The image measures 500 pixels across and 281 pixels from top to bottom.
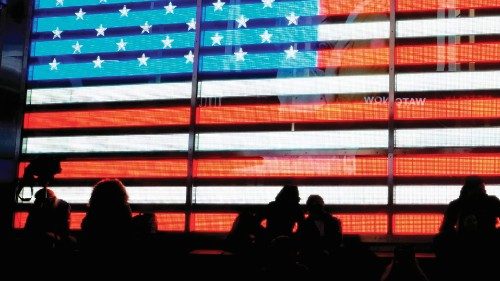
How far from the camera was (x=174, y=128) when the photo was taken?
37.2 feet

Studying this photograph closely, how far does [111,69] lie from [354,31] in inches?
165

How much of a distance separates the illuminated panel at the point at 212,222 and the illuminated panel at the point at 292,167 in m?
0.62

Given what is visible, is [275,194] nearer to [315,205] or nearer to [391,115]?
[315,205]

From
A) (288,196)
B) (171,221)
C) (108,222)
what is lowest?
(171,221)

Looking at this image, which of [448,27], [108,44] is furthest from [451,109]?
[108,44]

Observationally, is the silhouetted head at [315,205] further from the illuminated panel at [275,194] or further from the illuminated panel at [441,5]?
the illuminated panel at [441,5]

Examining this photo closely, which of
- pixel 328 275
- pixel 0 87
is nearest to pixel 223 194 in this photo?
pixel 328 275

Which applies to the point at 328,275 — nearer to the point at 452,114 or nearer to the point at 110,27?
the point at 452,114

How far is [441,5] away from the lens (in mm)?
10398

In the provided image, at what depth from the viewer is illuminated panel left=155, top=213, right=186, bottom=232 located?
36.4 ft

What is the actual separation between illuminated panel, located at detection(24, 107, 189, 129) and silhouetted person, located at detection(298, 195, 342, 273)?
3135 mm

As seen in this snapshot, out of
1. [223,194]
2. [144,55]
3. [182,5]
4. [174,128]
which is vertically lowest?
[223,194]

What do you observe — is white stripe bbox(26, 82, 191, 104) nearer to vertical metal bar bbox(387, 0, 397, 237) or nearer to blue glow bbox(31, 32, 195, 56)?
blue glow bbox(31, 32, 195, 56)

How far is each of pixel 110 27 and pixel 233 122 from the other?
2.89 metres
